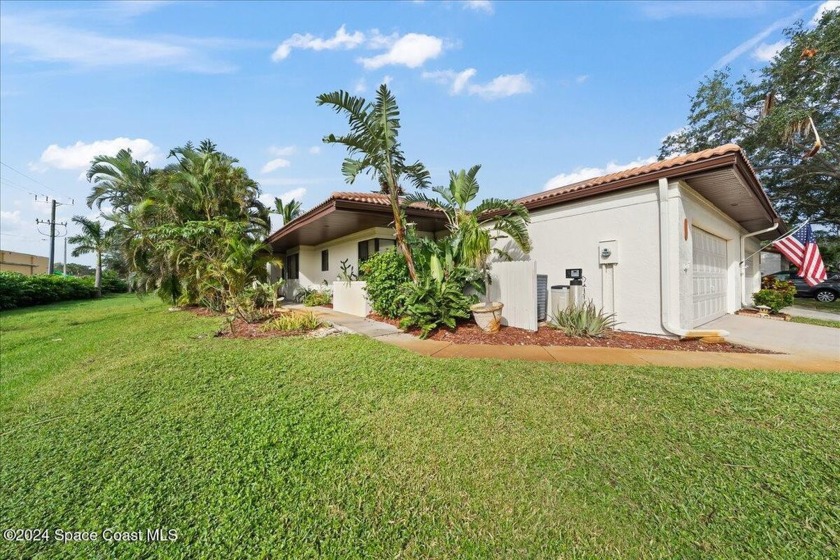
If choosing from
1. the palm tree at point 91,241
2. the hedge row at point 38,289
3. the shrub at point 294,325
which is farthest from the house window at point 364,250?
the palm tree at point 91,241

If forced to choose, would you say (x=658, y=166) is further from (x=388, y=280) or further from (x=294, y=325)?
(x=294, y=325)

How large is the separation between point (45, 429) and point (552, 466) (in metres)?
4.79

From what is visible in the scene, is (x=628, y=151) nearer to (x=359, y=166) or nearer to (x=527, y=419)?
(x=359, y=166)

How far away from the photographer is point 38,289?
707 inches

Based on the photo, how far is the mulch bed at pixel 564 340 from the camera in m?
5.45

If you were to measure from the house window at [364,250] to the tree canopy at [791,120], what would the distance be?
16.8 meters

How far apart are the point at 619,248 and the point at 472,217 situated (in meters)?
3.08

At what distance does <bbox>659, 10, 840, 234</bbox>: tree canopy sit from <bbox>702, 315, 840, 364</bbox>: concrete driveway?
1010cm

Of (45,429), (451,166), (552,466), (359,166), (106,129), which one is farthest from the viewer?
(106,129)

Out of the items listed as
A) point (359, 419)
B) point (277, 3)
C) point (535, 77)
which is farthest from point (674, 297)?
point (277, 3)

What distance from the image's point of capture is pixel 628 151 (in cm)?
1252

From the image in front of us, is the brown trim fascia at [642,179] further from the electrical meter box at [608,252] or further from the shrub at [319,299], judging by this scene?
the shrub at [319,299]

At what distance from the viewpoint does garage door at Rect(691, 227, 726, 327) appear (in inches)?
302

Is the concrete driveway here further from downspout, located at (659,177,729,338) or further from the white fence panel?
the white fence panel
